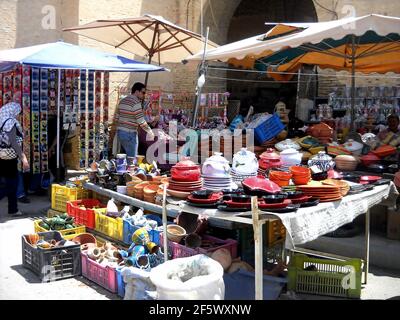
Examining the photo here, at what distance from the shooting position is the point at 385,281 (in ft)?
16.2

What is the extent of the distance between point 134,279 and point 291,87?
43.3ft

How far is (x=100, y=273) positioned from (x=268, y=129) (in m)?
3.74

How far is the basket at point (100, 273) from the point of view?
4.52 metres

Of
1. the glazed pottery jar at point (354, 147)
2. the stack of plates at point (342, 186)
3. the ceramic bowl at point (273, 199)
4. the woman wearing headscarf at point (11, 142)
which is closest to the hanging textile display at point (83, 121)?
the woman wearing headscarf at point (11, 142)

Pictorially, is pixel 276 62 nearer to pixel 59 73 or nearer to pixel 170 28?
pixel 170 28

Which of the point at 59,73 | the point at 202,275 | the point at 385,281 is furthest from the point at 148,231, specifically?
the point at 59,73

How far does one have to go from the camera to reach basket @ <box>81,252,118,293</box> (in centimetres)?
452

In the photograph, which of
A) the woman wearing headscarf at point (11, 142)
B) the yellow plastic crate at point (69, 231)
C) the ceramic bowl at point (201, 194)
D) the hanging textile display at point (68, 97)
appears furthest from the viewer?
the hanging textile display at point (68, 97)

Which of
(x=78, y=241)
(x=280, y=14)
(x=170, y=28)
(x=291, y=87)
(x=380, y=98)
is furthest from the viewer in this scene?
(x=280, y=14)

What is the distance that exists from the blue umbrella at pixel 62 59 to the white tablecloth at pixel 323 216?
15.9 feet

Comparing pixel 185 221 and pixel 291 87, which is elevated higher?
pixel 291 87

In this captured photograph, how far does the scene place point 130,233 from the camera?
5.05m

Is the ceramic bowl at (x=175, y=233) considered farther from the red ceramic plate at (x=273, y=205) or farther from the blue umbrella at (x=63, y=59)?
the blue umbrella at (x=63, y=59)

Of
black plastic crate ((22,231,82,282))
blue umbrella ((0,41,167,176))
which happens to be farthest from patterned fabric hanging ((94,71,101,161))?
black plastic crate ((22,231,82,282))
